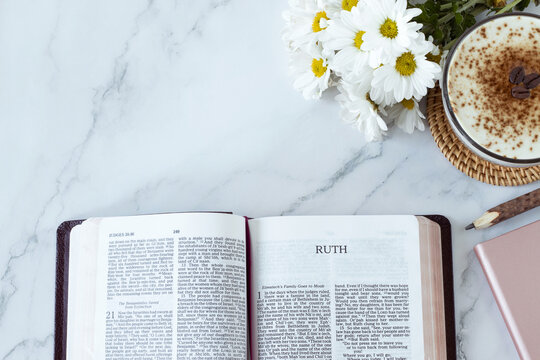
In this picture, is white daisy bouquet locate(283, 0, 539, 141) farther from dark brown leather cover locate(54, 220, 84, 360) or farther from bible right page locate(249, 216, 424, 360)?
dark brown leather cover locate(54, 220, 84, 360)

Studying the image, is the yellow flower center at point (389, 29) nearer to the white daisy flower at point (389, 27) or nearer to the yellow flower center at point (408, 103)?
the white daisy flower at point (389, 27)

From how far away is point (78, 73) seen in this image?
2.85 ft

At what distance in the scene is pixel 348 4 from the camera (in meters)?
0.73

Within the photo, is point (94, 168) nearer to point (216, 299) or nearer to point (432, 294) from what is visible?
point (216, 299)

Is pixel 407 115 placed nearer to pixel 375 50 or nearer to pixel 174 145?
pixel 375 50

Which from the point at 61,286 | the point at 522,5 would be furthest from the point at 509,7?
the point at 61,286

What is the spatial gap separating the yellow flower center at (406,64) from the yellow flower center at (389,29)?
0.11 feet

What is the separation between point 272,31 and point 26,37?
350 mm

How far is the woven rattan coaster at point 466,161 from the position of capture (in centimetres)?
81

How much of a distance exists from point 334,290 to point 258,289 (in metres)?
0.10

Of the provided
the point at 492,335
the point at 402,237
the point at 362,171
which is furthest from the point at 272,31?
the point at 492,335

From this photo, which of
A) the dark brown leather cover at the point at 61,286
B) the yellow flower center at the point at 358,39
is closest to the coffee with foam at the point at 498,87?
the yellow flower center at the point at 358,39

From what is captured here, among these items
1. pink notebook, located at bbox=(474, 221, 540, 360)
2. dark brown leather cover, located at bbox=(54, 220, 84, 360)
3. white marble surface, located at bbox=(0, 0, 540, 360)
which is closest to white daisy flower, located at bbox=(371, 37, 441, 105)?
white marble surface, located at bbox=(0, 0, 540, 360)

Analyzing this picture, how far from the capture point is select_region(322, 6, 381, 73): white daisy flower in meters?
0.71
